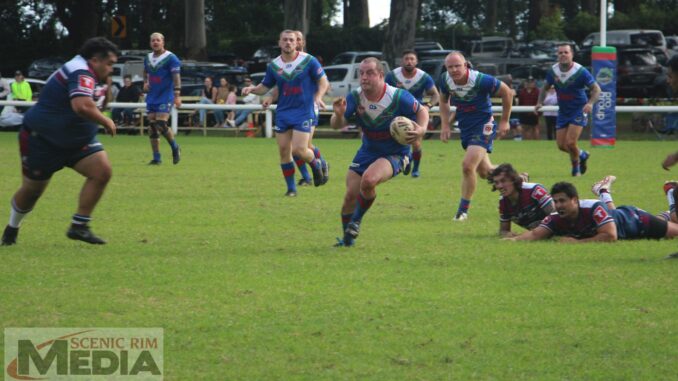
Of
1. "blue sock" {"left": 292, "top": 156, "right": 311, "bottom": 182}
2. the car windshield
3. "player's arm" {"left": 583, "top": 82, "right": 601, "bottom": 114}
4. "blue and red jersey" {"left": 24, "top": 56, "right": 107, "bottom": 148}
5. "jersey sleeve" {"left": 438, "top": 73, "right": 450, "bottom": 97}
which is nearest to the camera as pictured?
"blue and red jersey" {"left": 24, "top": 56, "right": 107, "bottom": 148}

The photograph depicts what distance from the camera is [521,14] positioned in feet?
277

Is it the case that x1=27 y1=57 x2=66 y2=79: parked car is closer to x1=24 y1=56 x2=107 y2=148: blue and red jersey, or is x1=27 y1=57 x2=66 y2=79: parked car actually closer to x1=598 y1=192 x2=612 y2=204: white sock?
x1=598 y1=192 x2=612 y2=204: white sock

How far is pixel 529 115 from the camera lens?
1275 inches

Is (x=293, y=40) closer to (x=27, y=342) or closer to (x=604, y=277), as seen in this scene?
(x=604, y=277)

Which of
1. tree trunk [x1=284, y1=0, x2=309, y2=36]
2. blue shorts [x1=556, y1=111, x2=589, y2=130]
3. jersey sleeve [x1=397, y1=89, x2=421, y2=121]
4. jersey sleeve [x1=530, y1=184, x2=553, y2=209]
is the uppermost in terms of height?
tree trunk [x1=284, y1=0, x2=309, y2=36]

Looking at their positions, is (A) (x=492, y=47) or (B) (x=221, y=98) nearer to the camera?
(B) (x=221, y=98)

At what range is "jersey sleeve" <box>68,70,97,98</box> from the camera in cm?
996

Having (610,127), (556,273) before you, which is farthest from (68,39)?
(556,273)

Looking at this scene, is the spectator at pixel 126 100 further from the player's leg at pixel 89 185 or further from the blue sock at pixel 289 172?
the player's leg at pixel 89 185

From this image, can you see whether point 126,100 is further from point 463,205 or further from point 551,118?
point 463,205

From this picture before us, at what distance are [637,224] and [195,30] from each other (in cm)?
3869

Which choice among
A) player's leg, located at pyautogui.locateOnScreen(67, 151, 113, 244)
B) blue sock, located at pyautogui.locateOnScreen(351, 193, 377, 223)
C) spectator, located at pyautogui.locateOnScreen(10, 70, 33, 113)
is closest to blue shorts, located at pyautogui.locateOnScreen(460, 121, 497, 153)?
blue sock, located at pyautogui.locateOnScreen(351, 193, 377, 223)

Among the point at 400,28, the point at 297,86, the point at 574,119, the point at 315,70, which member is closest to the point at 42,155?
the point at 297,86

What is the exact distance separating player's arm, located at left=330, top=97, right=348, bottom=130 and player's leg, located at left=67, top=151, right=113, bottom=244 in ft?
6.81
